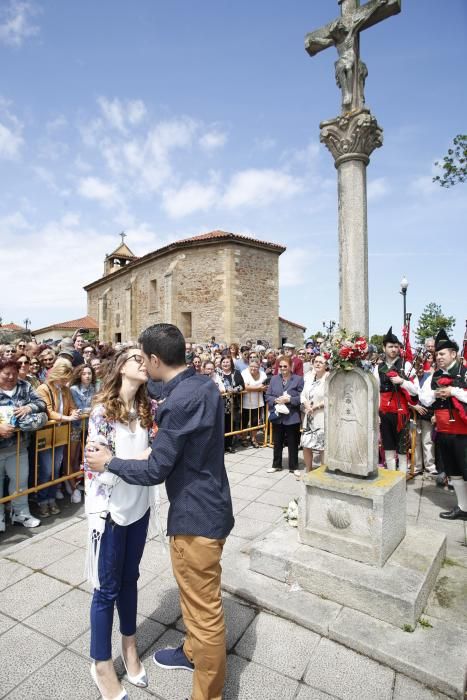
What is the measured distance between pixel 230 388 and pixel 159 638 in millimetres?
5163

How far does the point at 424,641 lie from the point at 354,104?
6.09 metres

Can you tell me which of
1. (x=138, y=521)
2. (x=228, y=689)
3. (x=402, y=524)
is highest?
(x=138, y=521)

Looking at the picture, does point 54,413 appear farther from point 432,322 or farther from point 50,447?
point 432,322

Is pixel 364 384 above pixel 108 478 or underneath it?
above

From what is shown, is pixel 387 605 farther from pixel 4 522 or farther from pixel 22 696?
pixel 4 522

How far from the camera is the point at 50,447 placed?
4.84 metres

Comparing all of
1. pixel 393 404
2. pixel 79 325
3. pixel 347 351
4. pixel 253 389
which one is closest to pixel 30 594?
pixel 347 351

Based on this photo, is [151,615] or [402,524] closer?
[151,615]

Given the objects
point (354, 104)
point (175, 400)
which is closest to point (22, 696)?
point (175, 400)

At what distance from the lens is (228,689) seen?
2246 millimetres

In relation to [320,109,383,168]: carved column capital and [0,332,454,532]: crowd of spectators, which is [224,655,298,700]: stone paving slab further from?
[320,109,383,168]: carved column capital

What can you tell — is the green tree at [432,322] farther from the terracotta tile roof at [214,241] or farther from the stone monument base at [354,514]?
the stone monument base at [354,514]

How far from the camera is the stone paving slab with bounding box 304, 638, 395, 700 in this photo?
224 cm

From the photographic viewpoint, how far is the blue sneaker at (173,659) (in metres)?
2.38
